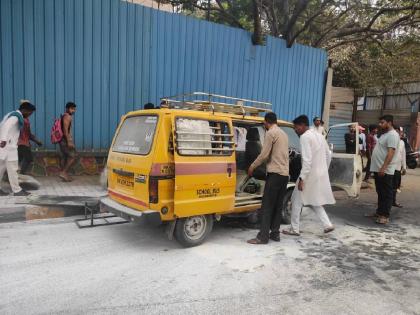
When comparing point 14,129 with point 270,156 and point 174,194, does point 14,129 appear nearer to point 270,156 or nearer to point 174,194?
point 174,194

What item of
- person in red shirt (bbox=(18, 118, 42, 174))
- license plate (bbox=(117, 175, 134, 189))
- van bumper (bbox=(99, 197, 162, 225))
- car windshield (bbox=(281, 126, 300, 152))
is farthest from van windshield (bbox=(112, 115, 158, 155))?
person in red shirt (bbox=(18, 118, 42, 174))

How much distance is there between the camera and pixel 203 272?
3910 mm

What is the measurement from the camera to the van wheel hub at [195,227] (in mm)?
4611

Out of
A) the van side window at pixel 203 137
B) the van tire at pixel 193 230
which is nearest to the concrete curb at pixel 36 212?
the van tire at pixel 193 230

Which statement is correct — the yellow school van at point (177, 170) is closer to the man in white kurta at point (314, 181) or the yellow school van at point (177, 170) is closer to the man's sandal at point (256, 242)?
the man's sandal at point (256, 242)

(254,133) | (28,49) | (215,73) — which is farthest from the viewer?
(215,73)

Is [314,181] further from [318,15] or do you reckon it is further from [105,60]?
[318,15]

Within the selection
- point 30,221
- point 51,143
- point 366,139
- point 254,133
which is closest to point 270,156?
point 254,133

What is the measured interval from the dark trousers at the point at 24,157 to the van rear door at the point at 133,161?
8.97 feet

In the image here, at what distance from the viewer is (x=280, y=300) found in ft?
11.0

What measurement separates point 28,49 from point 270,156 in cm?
557

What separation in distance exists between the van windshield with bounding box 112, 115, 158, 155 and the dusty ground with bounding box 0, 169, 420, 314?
4.08 feet

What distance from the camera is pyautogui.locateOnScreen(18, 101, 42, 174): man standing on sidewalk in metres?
6.77

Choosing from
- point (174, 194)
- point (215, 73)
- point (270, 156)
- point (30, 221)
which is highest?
point (215, 73)
